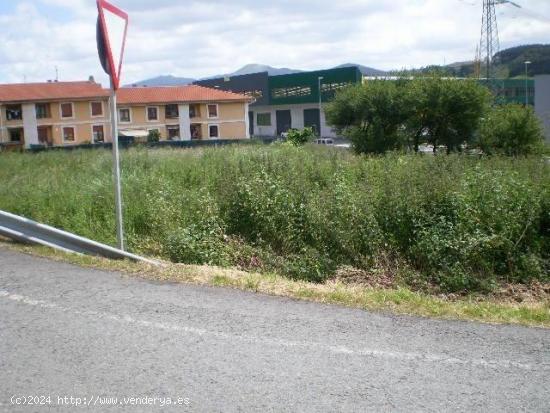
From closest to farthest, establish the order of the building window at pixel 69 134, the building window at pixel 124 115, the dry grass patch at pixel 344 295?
the dry grass patch at pixel 344 295, the building window at pixel 69 134, the building window at pixel 124 115

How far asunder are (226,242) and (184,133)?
74987 mm

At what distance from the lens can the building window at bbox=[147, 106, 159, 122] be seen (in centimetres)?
8106

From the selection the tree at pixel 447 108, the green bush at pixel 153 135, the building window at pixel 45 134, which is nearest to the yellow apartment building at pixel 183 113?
the green bush at pixel 153 135

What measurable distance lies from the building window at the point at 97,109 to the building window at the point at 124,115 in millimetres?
2885

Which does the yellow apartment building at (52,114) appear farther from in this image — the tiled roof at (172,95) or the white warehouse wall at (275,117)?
the white warehouse wall at (275,117)

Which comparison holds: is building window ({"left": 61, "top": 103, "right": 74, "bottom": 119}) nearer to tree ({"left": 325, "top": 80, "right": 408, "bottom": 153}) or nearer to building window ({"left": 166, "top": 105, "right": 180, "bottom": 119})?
building window ({"left": 166, "top": 105, "right": 180, "bottom": 119})

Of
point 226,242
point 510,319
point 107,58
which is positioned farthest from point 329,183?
point 510,319

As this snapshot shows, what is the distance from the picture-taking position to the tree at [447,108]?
30.6m

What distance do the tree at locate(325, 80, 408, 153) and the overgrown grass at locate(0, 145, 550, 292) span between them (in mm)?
21434

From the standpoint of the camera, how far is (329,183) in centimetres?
1069

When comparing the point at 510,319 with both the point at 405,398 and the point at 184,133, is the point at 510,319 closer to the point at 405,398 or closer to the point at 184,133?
the point at 405,398

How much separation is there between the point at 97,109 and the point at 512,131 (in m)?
59.4

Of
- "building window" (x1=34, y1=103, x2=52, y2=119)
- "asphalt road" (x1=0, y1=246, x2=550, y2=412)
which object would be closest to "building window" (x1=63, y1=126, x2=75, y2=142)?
"building window" (x1=34, y1=103, x2=52, y2=119)

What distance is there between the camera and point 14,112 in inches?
2874
